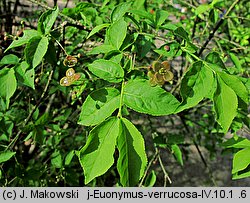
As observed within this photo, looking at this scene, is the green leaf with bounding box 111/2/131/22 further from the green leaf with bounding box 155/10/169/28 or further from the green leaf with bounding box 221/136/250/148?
the green leaf with bounding box 221/136/250/148

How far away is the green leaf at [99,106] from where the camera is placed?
855mm

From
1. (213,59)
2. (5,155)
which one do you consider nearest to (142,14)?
(213,59)

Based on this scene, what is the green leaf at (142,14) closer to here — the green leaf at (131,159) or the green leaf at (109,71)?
the green leaf at (109,71)

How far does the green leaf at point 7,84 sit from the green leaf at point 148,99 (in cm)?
41

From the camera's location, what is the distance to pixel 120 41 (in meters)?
1.01

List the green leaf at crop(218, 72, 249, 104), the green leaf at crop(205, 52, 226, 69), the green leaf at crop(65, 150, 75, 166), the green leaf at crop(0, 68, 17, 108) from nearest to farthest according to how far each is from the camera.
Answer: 1. the green leaf at crop(218, 72, 249, 104)
2. the green leaf at crop(205, 52, 226, 69)
3. the green leaf at crop(0, 68, 17, 108)
4. the green leaf at crop(65, 150, 75, 166)

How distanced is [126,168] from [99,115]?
5.4 inches

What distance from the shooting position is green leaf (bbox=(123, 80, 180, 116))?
84 cm

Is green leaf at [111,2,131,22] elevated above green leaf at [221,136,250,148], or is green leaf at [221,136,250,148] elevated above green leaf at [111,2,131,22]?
green leaf at [111,2,131,22]

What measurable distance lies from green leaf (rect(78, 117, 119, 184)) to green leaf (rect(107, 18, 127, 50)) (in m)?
0.29

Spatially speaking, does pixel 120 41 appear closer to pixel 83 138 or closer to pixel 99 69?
pixel 99 69

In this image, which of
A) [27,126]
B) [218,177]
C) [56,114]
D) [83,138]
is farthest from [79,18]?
[218,177]

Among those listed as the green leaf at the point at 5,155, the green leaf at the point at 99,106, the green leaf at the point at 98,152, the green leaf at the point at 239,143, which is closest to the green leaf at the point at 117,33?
the green leaf at the point at 99,106

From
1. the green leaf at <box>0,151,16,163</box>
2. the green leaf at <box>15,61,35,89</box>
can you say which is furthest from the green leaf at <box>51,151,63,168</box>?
the green leaf at <box>15,61,35,89</box>
